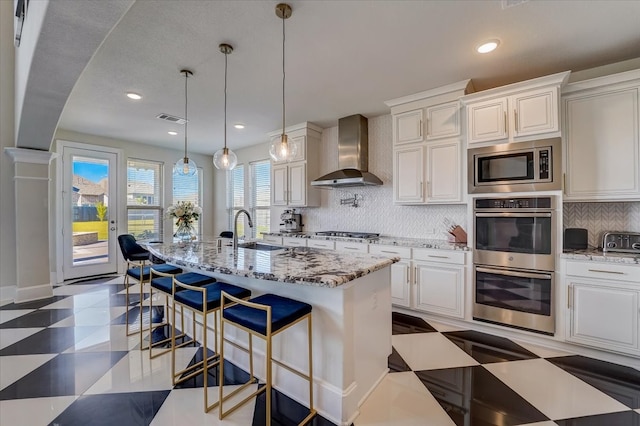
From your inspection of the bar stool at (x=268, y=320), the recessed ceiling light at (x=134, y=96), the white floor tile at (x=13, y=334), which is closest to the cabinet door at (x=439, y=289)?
the bar stool at (x=268, y=320)

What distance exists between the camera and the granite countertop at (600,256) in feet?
7.28

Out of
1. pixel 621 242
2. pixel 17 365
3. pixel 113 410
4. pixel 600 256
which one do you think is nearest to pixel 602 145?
pixel 621 242

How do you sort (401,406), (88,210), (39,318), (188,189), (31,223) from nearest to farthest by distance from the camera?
(401,406) → (39,318) → (31,223) → (88,210) → (188,189)

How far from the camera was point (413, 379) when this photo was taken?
2107 mm

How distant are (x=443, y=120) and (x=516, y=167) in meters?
0.95

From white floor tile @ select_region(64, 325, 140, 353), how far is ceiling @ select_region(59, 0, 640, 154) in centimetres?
269

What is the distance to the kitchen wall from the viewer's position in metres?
3.70

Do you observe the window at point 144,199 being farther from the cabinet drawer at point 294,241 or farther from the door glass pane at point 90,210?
the cabinet drawer at point 294,241

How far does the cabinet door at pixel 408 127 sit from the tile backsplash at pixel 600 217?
175cm

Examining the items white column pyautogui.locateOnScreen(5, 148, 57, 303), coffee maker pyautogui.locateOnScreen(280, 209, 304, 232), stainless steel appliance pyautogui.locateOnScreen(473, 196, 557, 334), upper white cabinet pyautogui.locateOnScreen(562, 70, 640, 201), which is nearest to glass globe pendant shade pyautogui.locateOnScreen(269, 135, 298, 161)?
stainless steel appliance pyautogui.locateOnScreen(473, 196, 557, 334)

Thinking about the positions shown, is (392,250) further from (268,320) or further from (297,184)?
(268,320)

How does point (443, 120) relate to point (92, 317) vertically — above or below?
above

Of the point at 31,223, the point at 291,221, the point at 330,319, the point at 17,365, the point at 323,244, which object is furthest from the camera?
the point at 291,221

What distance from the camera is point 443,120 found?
128 inches
